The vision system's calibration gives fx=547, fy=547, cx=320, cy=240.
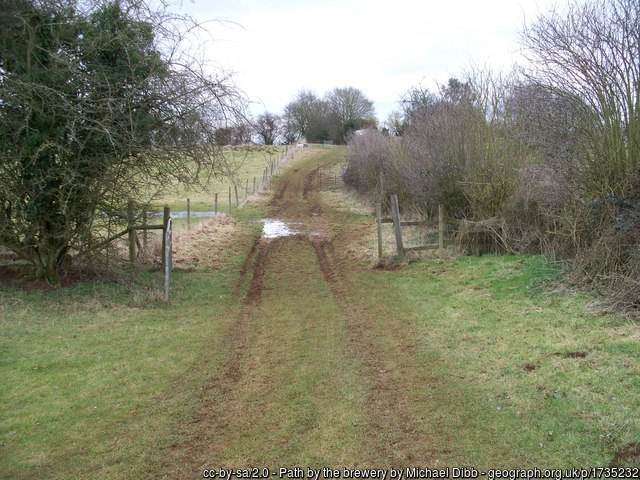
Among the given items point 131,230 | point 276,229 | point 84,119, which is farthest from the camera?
point 276,229

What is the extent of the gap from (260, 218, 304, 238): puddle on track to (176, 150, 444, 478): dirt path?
365 inches

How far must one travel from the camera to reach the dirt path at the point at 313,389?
4.65 meters

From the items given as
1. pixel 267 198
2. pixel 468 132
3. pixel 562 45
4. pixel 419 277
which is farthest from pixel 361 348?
pixel 267 198

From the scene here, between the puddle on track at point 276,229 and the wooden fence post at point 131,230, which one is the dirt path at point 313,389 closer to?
the wooden fence post at point 131,230

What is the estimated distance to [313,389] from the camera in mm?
6113

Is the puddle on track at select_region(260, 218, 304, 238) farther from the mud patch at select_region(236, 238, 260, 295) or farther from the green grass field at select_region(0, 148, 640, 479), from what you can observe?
the green grass field at select_region(0, 148, 640, 479)

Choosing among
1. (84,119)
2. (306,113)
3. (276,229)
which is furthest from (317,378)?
(306,113)

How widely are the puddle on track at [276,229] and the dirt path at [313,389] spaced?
9.26 meters

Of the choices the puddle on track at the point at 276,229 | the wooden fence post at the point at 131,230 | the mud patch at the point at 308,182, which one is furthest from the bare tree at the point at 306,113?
the wooden fence post at the point at 131,230

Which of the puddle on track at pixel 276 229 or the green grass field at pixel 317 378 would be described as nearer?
the green grass field at pixel 317 378

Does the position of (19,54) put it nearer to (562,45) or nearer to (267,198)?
(562,45)

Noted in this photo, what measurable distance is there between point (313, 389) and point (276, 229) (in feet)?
56.8

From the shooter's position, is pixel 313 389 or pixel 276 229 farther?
pixel 276 229

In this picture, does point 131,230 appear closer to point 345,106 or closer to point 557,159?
point 557,159
